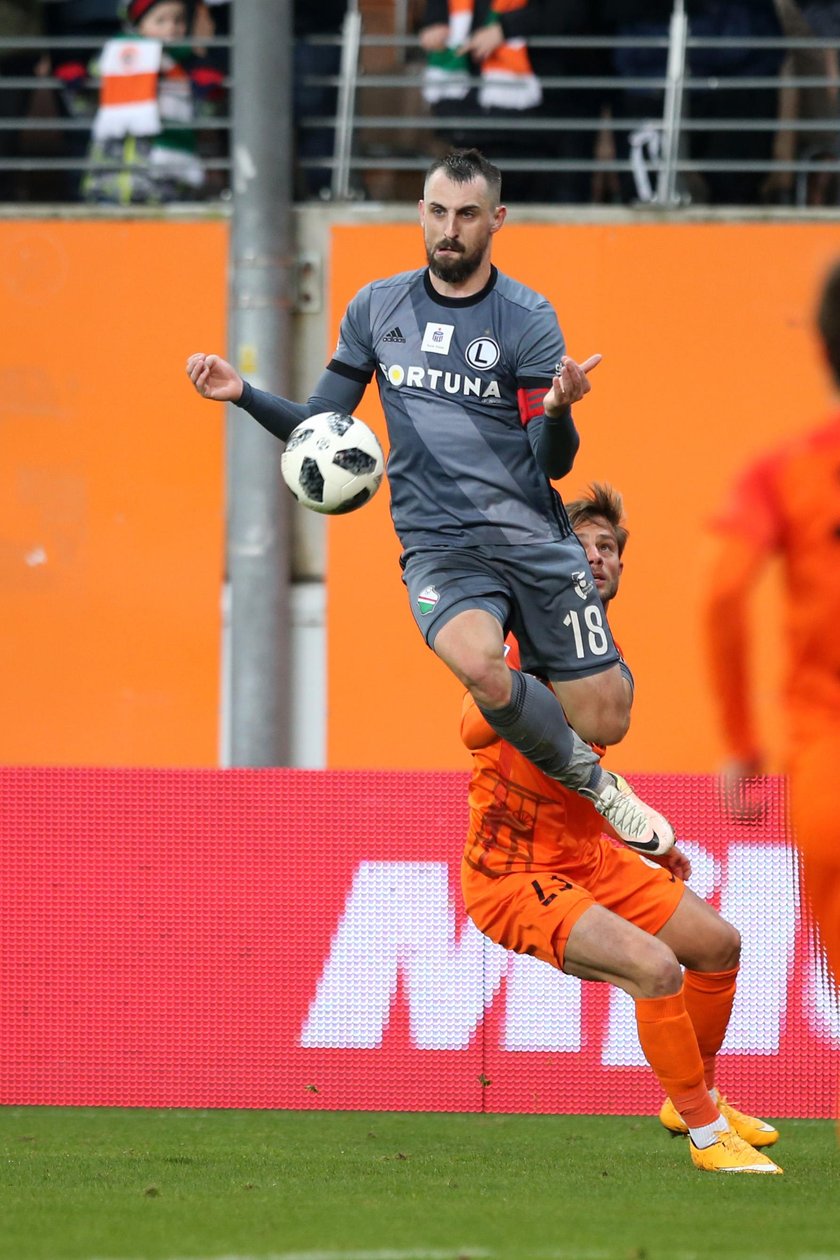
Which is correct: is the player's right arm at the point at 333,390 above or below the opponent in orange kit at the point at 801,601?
above

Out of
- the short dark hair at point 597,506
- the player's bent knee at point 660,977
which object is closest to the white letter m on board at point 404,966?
the short dark hair at point 597,506

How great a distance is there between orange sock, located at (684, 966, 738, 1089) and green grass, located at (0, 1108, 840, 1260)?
17.4 inches

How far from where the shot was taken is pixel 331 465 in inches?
244

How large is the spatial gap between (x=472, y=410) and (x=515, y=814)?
139 centimetres

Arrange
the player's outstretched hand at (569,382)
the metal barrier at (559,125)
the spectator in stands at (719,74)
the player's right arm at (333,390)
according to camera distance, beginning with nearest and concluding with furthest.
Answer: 1. the player's outstretched hand at (569,382)
2. the player's right arm at (333,390)
3. the metal barrier at (559,125)
4. the spectator in stands at (719,74)

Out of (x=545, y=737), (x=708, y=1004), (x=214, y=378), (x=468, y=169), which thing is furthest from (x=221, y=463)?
(x=708, y=1004)

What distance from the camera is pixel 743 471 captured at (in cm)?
359

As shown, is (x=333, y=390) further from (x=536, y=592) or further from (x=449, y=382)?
(x=536, y=592)

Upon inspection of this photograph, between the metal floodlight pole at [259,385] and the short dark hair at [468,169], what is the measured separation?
4903 millimetres

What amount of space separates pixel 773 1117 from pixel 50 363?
259 inches

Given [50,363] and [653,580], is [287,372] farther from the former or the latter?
[653,580]

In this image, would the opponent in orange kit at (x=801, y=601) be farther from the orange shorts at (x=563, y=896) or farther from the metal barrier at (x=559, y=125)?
the metal barrier at (x=559, y=125)

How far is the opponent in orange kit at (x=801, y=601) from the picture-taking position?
137 inches

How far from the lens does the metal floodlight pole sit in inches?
427
